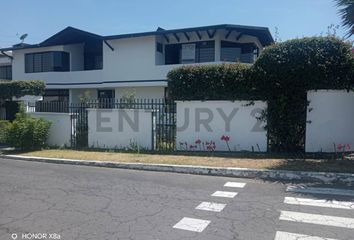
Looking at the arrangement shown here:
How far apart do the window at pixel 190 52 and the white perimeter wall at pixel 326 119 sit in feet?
41.4

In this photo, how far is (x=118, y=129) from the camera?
14688 millimetres

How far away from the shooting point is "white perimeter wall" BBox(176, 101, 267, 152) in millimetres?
12812

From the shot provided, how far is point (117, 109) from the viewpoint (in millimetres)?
14523

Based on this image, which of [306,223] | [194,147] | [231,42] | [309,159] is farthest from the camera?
[231,42]

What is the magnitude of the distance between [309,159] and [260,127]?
2.09 m

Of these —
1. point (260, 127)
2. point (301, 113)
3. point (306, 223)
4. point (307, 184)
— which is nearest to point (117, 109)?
point (260, 127)

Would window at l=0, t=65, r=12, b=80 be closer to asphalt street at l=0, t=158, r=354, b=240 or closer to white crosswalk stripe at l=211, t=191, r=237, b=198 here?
asphalt street at l=0, t=158, r=354, b=240

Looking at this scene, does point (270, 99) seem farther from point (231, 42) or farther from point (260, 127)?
point (231, 42)

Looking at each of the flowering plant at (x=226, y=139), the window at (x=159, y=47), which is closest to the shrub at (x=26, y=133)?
the flowering plant at (x=226, y=139)

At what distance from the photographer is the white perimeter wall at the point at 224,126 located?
12812 mm

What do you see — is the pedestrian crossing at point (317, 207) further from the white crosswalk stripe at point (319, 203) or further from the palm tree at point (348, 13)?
the palm tree at point (348, 13)

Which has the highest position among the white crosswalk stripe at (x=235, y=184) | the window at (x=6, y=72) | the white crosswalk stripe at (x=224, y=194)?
the window at (x=6, y=72)

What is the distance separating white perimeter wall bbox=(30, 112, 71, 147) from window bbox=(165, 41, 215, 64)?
11.6m

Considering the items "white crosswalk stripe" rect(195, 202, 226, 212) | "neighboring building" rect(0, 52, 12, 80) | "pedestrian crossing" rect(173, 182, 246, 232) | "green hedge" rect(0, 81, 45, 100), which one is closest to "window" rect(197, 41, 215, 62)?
"green hedge" rect(0, 81, 45, 100)
